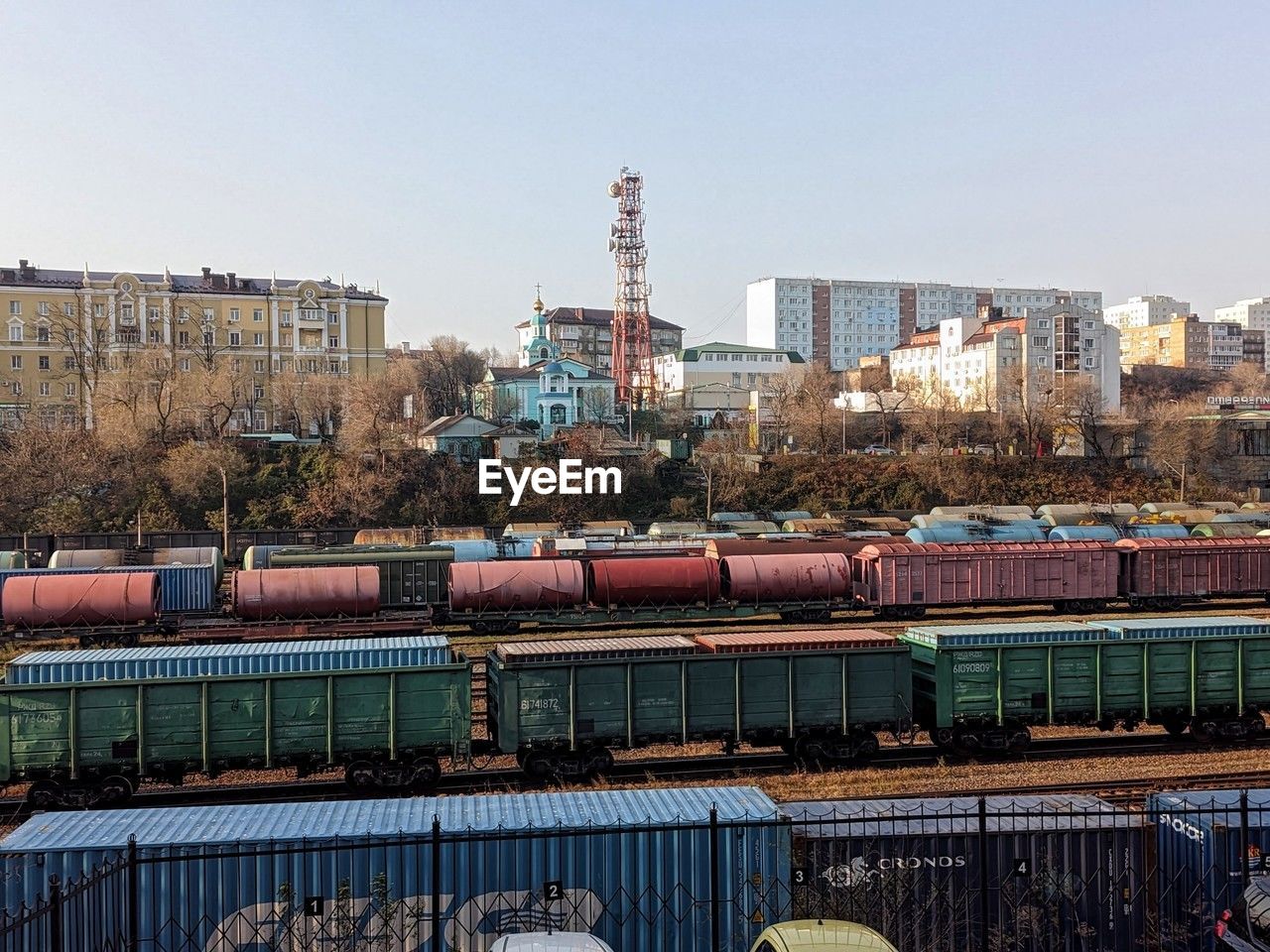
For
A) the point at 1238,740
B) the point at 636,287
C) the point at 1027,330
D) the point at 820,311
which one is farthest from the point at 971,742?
the point at 820,311

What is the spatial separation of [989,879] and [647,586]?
24.1 m

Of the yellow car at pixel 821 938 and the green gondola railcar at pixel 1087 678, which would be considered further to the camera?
the green gondola railcar at pixel 1087 678

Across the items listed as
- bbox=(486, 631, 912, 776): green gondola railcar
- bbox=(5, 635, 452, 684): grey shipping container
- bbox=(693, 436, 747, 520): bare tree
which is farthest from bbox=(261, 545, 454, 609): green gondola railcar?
bbox=(693, 436, 747, 520): bare tree

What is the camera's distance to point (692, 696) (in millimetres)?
18703

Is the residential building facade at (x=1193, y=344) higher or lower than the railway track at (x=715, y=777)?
higher

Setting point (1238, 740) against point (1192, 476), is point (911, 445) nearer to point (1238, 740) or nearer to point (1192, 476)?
point (1192, 476)

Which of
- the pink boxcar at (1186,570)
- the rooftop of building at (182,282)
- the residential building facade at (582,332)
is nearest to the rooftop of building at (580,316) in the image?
the residential building facade at (582,332)

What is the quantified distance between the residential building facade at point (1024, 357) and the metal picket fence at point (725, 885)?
85.1 meters

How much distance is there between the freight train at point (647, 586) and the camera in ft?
105

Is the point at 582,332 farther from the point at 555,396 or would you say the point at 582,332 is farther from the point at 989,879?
the point at 989,879

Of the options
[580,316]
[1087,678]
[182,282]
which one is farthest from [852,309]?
[1087,678]

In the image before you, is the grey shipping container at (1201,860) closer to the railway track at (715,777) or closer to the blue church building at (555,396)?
the railway track at (715,777)

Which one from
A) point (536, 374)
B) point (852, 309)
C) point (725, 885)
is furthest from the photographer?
point (852, 309)

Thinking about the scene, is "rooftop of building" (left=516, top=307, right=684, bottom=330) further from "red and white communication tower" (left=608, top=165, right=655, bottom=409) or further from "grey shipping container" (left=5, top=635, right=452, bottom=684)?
"grey shipping container" (left=5, top=635, right=452, bottom=684)
